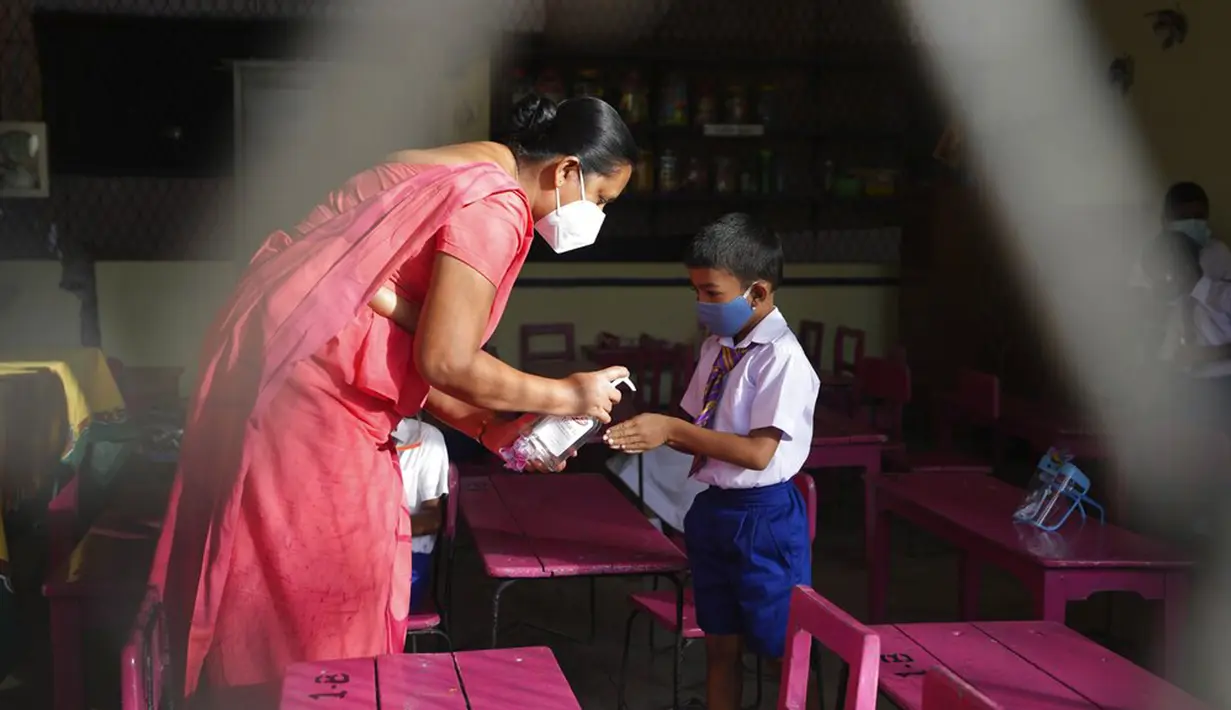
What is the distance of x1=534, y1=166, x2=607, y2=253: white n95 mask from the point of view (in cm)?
191

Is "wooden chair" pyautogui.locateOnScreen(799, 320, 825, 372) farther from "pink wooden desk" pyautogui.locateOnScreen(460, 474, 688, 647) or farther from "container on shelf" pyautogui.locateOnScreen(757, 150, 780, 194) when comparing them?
"pink wooden desk" pyautogui.locateOnScreen(460, 474, 688, 647)

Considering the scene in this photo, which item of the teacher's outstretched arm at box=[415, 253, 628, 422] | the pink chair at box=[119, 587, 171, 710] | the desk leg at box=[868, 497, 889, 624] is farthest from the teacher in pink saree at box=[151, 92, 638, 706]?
the desk leg at box=[868, 497, 889, 624]

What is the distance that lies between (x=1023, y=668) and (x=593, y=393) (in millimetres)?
777

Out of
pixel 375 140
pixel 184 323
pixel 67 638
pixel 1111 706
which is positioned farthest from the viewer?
pixel 375 140

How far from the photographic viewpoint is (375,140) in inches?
289

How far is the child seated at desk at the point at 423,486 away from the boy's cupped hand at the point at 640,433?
796 millimetres

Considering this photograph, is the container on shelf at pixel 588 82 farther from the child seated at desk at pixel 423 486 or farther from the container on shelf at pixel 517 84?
the child seated at desk at pixel 423 486

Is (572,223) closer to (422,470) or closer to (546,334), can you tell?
(422,470)

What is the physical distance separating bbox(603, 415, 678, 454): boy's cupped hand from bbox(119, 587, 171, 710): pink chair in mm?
928

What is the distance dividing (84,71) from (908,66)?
5.13 metres

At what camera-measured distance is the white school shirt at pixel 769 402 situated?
2.49 metres

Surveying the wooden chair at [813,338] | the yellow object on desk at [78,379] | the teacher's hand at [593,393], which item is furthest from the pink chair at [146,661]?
the wooden chair at [813,338]

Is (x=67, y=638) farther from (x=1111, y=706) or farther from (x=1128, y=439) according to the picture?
(x=1128, y=439)

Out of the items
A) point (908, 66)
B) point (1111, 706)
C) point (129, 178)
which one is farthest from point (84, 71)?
point (1111, 706)
